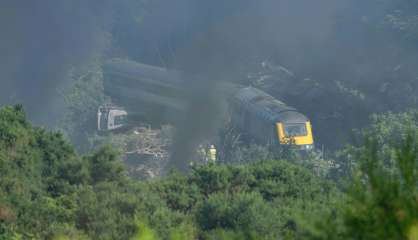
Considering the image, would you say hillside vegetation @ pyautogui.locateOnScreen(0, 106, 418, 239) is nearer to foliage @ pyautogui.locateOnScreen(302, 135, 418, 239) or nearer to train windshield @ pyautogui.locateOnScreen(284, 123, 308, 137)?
foliage @ pyautogui.locateOnScreen(302, 135, 418, 239)

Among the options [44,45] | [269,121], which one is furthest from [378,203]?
[44,45]

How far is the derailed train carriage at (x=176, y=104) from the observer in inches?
1093

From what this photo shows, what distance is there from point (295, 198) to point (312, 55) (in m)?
23.0

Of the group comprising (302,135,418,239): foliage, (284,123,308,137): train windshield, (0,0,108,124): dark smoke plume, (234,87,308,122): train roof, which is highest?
(0,0,108,124): dark smoke plume

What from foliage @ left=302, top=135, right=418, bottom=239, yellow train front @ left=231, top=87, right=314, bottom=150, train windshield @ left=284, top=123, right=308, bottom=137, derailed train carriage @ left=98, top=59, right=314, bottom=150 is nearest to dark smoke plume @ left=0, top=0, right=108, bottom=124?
derailed train carriage @ left=98, top=59, right=314, bottom=150

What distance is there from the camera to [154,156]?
2998cm

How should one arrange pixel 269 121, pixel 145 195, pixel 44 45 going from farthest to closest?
pixel 44 45
pixel 269 121
pixel 145 195

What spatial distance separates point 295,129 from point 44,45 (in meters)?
20.6

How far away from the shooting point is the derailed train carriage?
2775 cm

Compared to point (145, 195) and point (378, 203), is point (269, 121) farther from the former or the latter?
point (378, 203)

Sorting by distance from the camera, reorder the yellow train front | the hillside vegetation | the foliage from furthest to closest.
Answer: the yellow train front, the hillside vegetation, the foliage

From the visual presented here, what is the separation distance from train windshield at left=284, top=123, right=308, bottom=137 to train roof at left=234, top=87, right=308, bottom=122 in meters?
0.15

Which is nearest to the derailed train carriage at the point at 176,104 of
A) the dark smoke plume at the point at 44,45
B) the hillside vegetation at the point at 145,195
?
the dark smoke plume at the point at 44,45

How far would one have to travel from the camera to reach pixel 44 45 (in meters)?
45.2
